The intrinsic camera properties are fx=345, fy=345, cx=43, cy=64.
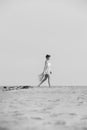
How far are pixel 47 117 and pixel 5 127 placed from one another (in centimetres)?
118

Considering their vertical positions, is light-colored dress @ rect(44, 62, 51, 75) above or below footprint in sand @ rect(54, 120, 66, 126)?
above

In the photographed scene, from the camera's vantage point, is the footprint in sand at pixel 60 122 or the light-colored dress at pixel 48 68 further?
the light-colored dress at pixel 48 68

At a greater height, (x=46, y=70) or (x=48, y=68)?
(x=48, y=68)

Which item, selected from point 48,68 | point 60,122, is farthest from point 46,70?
point 60,122

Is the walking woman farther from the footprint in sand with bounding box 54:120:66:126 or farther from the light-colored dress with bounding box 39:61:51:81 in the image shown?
the footprint in sand with bounding box 54:120:66:126

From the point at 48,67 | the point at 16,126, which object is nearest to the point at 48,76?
the point at 48,67

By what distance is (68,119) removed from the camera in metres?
5.30

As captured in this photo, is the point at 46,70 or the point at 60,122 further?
the point at 46,70

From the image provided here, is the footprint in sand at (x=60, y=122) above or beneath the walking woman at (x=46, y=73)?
beneath

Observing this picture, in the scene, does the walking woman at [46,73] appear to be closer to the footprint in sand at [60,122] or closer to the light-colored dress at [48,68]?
the light-colored dress at [48,68]

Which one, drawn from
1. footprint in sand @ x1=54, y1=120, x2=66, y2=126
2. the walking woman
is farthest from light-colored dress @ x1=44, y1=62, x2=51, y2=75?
footprint in sand @ x1=54, y1=120, x2=66, y2=126

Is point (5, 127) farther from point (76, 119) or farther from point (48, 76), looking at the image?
point (48, 76)

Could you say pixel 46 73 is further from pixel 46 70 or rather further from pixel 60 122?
pixel 60 122

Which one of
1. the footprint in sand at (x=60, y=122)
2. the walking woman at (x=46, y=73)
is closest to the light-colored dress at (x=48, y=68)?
the walking woman at (x=46, y=73)
